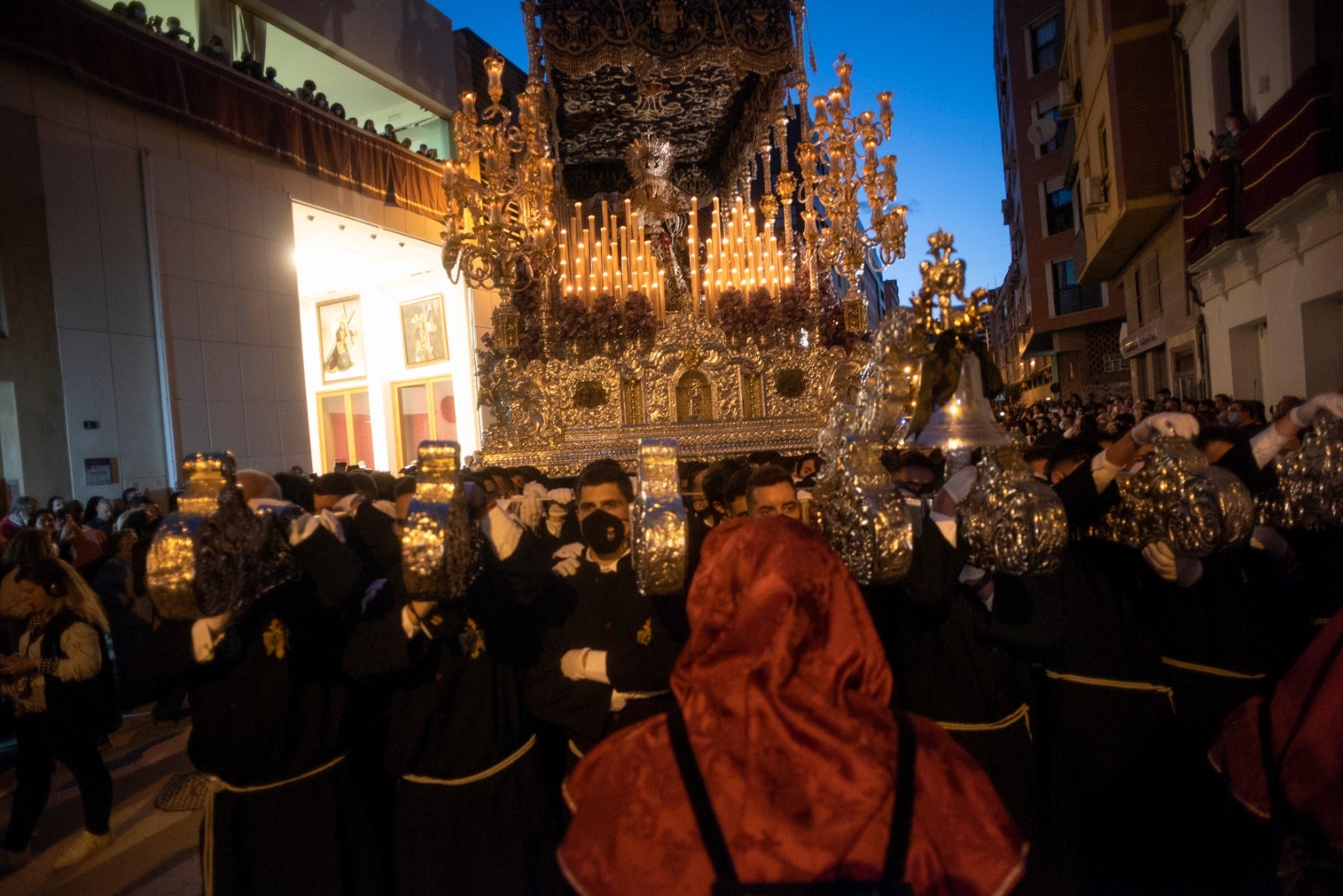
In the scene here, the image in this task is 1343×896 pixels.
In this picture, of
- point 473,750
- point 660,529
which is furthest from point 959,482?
point 473,750

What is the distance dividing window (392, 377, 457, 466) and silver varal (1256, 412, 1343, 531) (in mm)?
15737

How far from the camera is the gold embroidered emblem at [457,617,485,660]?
2.71m

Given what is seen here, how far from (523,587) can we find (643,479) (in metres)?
0.64

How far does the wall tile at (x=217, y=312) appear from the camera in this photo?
37.0 feet

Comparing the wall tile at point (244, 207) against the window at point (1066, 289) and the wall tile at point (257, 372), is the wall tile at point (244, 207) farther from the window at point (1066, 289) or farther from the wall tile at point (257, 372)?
the window at point (1066, 289)

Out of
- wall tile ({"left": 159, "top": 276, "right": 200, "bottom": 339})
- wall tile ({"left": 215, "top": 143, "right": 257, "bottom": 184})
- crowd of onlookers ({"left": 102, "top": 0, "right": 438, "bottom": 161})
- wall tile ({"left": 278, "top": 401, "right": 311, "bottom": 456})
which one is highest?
crowd of onlookers ({"left": 102, "top": 0, "right": 438, "bottom": 161})

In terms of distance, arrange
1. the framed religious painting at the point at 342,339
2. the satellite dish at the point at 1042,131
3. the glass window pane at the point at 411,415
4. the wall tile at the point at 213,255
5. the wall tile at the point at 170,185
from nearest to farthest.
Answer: the wall tile at the point at 170,185 < the wall tile at the point at 213,255 < the glass window pane at the point at 411,415 < the framed religious painting at the point at 342,339 < the satellite dish at the point at 1042,131

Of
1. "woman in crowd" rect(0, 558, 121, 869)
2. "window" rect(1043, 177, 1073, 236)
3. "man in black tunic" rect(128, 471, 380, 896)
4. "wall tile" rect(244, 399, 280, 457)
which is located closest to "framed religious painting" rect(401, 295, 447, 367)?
"wall tile" rect(244, 399, 280, 457)

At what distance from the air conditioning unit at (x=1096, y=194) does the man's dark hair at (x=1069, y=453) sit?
1473cm

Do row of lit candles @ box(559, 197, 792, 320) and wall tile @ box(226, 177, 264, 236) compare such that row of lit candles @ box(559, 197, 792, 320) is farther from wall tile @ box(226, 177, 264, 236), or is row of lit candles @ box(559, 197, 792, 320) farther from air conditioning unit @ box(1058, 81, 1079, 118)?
air conditioning unit @ box(1058, 81, 1079, 118)

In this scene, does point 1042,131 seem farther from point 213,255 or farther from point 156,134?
point 156,134

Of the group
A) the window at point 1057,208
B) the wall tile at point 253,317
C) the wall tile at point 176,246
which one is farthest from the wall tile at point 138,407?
the window at point 1057,208

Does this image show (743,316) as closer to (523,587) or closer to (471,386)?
(523,587)

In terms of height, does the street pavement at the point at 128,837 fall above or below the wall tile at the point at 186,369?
below
